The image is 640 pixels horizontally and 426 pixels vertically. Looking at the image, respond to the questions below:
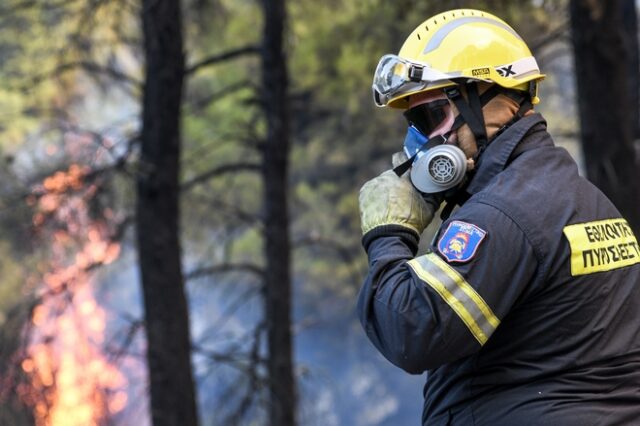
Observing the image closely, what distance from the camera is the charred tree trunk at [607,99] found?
16.7ft

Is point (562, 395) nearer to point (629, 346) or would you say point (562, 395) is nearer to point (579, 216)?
point (629, 346)

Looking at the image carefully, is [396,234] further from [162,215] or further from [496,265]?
[162,215]

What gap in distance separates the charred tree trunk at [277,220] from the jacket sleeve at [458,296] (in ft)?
19.7

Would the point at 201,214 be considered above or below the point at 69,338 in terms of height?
above

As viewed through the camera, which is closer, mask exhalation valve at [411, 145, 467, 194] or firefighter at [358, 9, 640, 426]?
firefighter at [358, 9, 640, 426]

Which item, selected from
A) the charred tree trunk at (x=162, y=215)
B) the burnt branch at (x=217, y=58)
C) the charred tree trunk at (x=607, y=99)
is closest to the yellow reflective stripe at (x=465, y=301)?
the charred tree trunk at (x=607, y=99)

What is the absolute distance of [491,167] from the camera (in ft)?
6.63

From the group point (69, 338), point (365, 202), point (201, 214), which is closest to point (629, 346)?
point (365, 202)

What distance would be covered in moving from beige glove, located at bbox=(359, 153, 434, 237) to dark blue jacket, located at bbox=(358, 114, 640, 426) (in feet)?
0.37

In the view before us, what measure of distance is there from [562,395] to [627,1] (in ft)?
23.1

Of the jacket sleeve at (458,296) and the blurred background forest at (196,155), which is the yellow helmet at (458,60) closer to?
the jacket sleeve at (458,296)

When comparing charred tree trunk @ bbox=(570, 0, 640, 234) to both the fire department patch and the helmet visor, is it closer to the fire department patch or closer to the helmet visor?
the helmet visor

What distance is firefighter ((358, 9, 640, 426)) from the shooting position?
1.81m

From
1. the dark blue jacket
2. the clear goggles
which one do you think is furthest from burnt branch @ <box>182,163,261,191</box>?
the dark blue jacket
